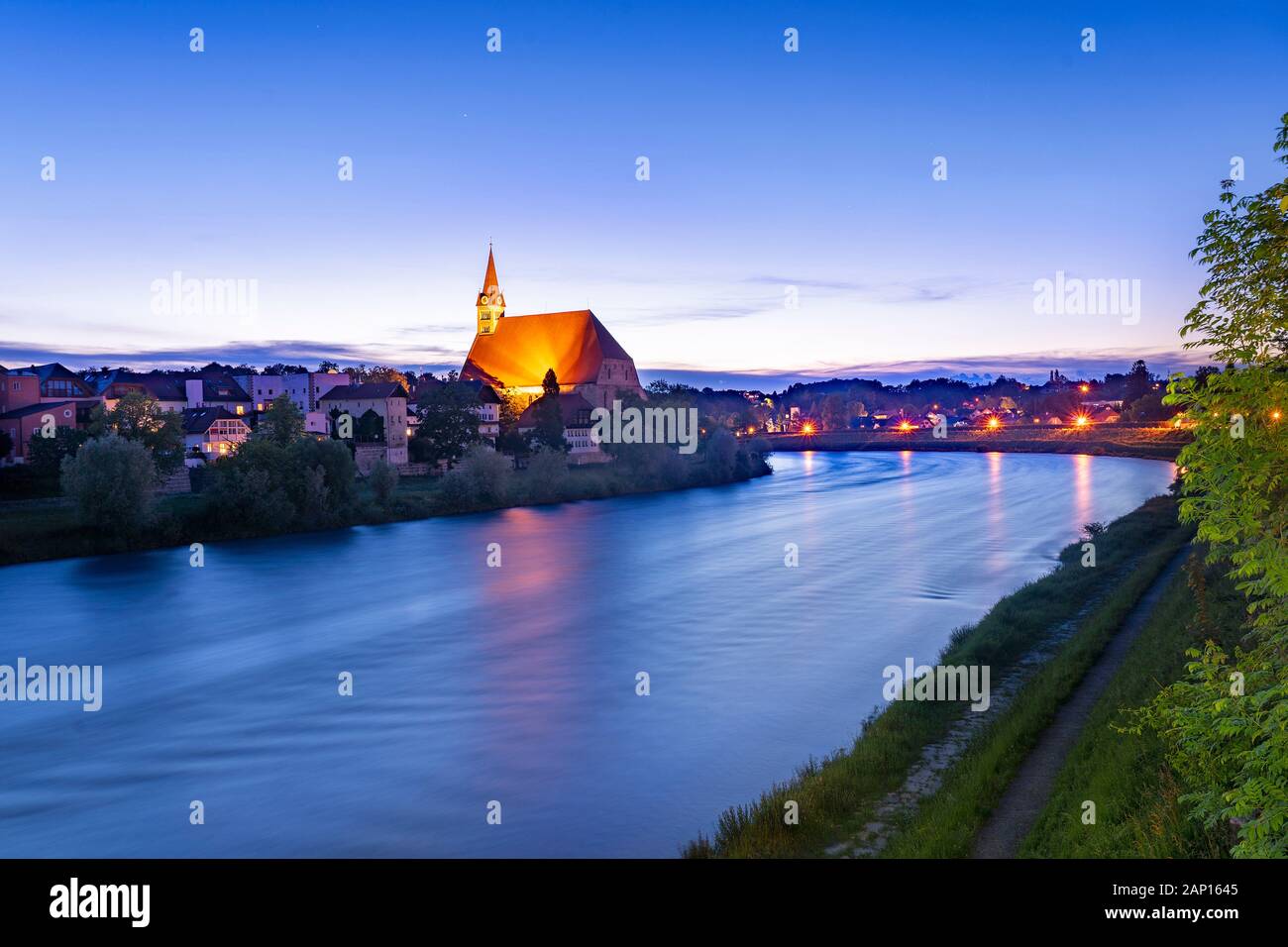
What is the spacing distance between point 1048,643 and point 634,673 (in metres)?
9.51

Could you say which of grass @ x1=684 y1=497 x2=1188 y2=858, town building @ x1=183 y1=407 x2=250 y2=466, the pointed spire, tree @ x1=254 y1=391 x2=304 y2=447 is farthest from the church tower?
grass @ x1=684 y1=497 x2=1188 y2=858

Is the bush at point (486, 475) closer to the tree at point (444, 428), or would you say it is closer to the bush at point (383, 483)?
the bush at point (383, 483)

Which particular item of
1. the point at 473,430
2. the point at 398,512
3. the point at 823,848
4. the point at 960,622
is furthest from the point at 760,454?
the point at 823,848

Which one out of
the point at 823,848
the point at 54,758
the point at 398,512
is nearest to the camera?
the point at 823,848

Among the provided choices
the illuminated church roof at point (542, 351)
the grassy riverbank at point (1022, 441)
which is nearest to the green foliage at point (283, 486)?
the grassy riverbank at point (1022, 441)

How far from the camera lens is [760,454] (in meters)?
95.8

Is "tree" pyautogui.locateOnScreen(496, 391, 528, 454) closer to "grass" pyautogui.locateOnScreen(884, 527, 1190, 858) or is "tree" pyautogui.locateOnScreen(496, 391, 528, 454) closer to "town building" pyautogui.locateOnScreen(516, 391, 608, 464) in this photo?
"town building" pyautogui.locateOnScreen(516, 391, 608, 464)

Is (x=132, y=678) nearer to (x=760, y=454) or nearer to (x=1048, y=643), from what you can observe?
(x=1048, y=643)

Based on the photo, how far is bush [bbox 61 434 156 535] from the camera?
39750mm

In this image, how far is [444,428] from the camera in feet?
A: 226

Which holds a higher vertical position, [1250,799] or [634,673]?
[1250,799]

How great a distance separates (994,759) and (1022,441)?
13413 cm
